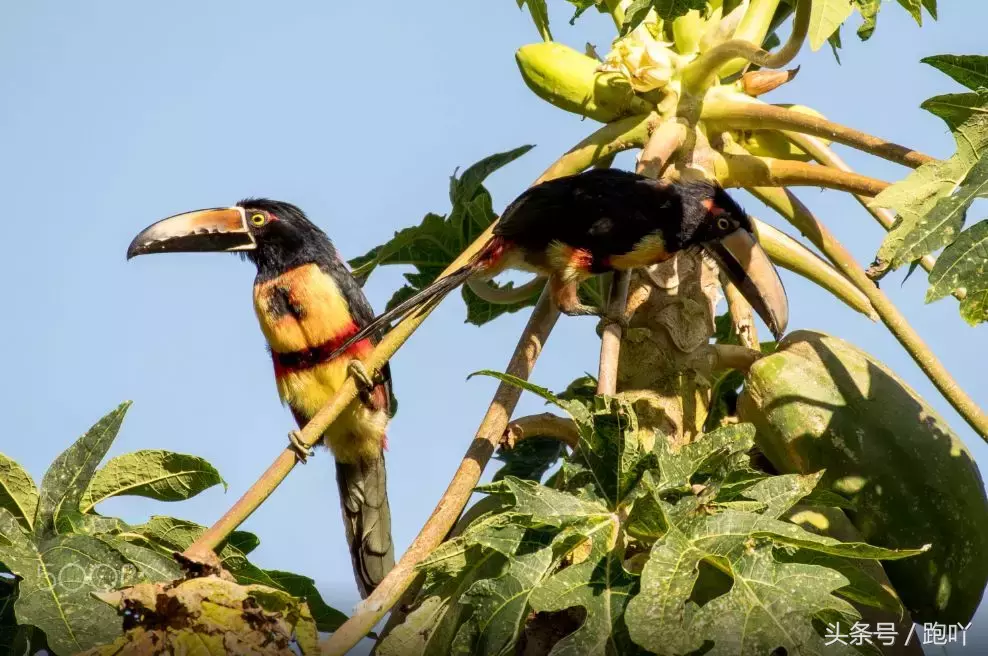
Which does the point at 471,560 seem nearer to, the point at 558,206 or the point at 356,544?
the point at 558,206

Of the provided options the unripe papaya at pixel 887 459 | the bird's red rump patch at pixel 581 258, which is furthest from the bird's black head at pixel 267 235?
the unripe papaya at pixel 887 459

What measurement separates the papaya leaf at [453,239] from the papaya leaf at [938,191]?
1.29 metres

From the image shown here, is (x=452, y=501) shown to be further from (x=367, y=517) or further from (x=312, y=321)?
(x=367, y=517)

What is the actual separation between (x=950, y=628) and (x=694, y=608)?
91 centimetres

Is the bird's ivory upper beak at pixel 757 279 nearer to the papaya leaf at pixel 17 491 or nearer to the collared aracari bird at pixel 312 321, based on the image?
the collared aracari bird at pixel 312 321

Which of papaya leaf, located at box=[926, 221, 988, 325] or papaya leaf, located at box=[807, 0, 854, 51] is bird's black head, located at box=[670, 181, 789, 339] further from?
papaya leaf, located at box=[926, 221, 988, 325]

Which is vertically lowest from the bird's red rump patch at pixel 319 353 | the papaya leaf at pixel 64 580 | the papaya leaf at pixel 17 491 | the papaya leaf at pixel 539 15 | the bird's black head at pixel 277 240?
the papaya leaf at pixel 64 580

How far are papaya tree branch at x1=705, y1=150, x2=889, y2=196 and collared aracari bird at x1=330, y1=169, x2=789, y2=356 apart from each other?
6cm

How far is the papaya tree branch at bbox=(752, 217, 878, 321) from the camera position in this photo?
322cm

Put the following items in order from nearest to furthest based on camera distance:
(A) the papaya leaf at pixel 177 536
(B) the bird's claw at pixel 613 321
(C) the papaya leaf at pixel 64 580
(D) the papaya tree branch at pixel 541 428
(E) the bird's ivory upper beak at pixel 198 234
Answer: (C) the papaya leaf at pixel 64 580 → (A) the papaya leaf at pixel 177 536 → (D) the papaya tree branch at pixel 541 428 → (B) the bird's claw at pixel 613 321 → (E) the bird's ivory upper beak at pixel 198 234

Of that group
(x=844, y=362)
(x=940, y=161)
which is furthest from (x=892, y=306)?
(x=940, y=161)

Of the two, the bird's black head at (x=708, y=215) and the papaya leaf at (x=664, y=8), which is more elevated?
the papaya leaf at (x=664, y=8)

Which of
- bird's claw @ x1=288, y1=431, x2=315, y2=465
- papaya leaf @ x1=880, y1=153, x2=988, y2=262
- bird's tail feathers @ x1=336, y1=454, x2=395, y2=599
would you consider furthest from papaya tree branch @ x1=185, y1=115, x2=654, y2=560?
bird's tail feathers @ x1=336, y1=454, x2=395, y2=599

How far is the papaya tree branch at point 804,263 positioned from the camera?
10.6 ft
